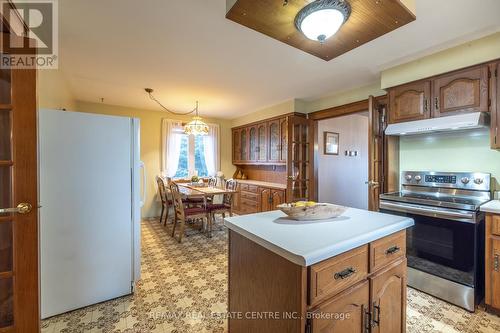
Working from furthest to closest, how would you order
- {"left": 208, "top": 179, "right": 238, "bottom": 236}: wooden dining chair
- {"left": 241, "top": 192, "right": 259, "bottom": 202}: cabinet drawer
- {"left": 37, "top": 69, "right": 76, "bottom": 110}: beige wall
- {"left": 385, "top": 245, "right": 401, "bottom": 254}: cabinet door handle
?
{"left": 241, "top": 192, "right": 259, "bottom": 202}: cabinet drawer → {"left": 208, "top": 179, "right": 238, "bottom": 236}: wooden dining chair → {"left": 37, "top": 69, "right": 76, "bottom": 110}: beige wall → {"left": 385, "top": 245, "right": 401, "bottom": 254}: cabinet door handle

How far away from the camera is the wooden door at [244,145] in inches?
219

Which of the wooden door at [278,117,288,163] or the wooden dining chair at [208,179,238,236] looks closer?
the wooden dining chair at [208,179,238,236]

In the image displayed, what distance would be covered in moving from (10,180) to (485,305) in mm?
3628

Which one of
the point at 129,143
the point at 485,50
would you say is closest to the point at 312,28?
the point at 129,143

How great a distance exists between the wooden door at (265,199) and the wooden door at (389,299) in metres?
3.11

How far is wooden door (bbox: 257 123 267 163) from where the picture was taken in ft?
16.1

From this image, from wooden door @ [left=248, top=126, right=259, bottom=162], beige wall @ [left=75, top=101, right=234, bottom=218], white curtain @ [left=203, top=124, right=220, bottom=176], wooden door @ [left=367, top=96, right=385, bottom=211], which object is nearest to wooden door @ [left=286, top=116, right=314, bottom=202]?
wooden door @ [left=248, top=126, right=259, bottom=162]

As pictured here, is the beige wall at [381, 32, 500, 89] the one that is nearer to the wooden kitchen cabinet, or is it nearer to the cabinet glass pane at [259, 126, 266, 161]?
the wooden kitchen cabinet

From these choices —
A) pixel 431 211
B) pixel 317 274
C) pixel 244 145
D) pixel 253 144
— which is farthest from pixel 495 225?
pixel 244 145

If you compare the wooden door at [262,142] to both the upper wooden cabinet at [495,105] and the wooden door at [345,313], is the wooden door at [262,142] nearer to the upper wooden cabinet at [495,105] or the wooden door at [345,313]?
the upper wooden cabinet at [495,105]

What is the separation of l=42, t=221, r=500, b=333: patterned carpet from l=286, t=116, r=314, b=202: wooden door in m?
1.93

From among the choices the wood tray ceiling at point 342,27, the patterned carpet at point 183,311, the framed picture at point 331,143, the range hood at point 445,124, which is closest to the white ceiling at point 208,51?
the wood tray ceiling at point 342,27

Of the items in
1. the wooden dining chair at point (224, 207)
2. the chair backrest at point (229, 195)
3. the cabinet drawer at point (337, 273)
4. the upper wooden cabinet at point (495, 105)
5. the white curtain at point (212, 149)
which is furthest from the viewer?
the white curtain at point (212, 149)

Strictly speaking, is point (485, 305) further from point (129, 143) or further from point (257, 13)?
point (129, 143)
